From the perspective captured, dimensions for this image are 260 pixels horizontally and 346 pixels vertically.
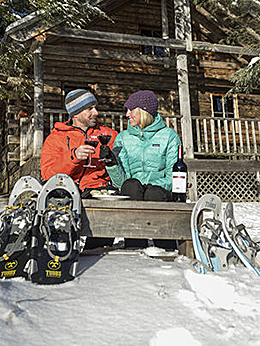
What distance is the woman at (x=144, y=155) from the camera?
3043 mm

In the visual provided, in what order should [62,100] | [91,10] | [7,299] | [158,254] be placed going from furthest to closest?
1. [62,100]
2. [91,10]
3. [158,254]
4. [7,299]

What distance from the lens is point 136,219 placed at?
9.32 ft

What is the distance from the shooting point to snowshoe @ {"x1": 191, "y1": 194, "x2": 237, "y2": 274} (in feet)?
7.87

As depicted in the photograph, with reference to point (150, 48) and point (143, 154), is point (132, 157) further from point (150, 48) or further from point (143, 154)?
point (150, 48)

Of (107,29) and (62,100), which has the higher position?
(107,29)

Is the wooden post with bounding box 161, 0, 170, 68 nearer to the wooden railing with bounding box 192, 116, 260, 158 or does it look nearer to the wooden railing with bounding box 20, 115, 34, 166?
the wooden railing with bounding box 192, 116, 260, 158

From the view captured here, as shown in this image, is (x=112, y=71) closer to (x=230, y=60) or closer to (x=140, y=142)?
(x=230, y=60)

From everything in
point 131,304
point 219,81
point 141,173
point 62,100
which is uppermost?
point 219,81

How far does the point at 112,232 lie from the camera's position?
2.82 m

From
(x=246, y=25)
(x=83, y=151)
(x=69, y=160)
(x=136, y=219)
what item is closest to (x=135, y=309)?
(x=136, y=219)

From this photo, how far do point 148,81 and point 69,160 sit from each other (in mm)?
8721

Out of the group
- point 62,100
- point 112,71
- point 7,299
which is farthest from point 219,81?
point 7,299

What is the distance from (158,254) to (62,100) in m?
8.37

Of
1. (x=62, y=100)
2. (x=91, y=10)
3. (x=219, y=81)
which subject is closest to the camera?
(x=91, y=10)
